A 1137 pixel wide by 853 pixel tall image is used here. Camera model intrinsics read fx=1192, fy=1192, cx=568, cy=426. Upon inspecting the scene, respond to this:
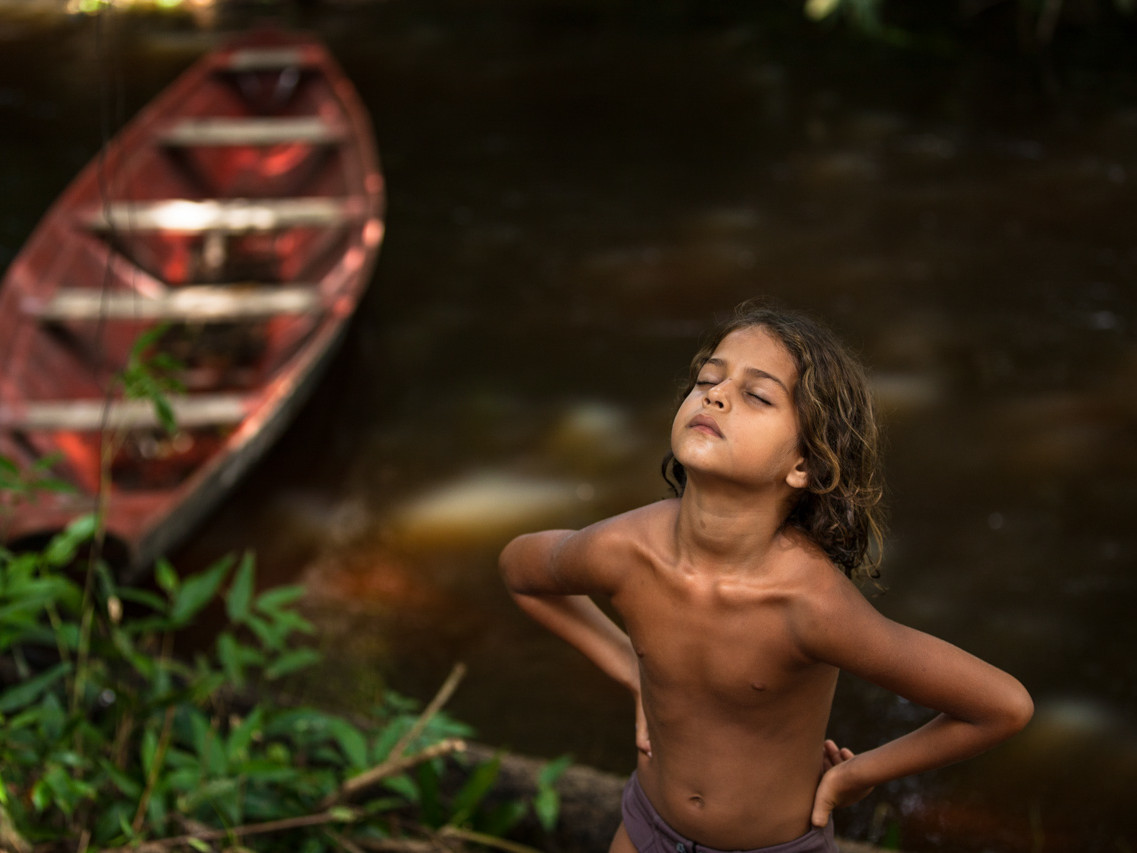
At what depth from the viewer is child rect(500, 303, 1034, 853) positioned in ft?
5.17

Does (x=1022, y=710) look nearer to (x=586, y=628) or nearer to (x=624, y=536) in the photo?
(x=624, y=536)

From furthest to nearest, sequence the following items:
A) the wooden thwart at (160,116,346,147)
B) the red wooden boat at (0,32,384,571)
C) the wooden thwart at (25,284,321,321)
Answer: the wooden thwart at (160,116,346,147), the wooden thwart at (25,284,321,321), the red wooden boat at (0,32,384,571)

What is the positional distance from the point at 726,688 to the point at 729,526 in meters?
0.23

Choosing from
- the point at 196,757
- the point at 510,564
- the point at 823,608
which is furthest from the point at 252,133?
the point at 823,608

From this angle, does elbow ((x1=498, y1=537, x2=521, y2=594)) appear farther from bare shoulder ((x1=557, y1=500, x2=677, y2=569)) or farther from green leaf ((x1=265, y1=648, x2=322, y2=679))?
green leaf ((x1=265, y1=648, x2=322, y2=679))

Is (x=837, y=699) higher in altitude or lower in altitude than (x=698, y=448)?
lower

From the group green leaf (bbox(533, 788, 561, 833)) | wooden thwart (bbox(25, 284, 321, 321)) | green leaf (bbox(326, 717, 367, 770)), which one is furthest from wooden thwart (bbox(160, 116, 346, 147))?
green leaf (bbox(533, 788, 561, 833))

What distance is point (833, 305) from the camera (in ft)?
20.8

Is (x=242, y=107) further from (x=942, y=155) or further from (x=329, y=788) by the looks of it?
(x=329, y=788)

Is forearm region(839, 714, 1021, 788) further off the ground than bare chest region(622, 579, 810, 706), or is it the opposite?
bare chest region(622, 579, 810, 706)

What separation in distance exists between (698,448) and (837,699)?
2.58 meters

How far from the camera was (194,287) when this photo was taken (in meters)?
6.39

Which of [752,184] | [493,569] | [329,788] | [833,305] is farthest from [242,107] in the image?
[329,788]

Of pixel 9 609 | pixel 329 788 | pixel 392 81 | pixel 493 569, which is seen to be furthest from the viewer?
pixel 392 81
